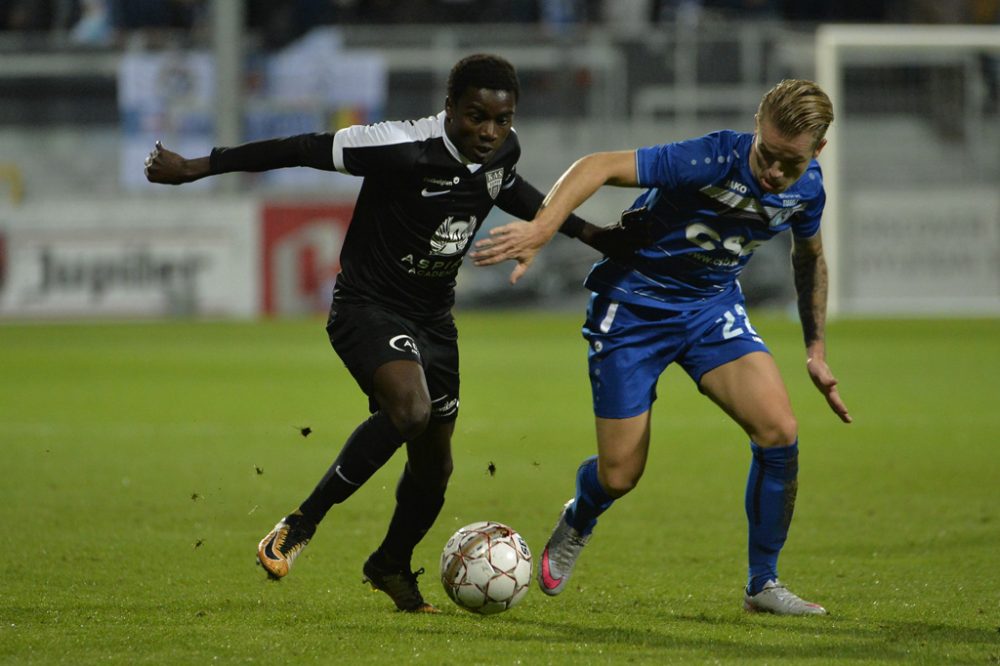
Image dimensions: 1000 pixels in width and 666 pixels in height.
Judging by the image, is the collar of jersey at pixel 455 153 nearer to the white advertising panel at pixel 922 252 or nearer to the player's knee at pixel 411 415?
the player's knee at pixel 411 415

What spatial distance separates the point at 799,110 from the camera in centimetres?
473

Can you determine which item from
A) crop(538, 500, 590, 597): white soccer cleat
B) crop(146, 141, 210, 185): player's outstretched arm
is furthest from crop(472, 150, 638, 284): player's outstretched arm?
crop(538, 500, 590, 597): white soccer cleat

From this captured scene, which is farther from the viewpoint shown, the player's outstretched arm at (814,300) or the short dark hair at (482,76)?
the player's outstretched arm at (814,300)

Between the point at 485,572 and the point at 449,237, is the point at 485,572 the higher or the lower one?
the lower one

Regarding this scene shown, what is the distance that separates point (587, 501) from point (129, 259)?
18488 millimetres

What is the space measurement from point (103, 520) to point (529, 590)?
8.26 ft

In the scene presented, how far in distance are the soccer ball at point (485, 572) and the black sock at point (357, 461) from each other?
42 cm

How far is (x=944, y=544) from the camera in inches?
252

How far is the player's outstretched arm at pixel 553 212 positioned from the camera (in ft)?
14.9

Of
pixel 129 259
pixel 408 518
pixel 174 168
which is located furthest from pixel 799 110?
pixel 129 259

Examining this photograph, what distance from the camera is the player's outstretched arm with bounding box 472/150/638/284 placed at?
14.9 ft

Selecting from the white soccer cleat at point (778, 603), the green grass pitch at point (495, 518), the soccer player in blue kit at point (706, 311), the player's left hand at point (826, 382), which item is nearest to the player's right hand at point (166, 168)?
the soccer player in blue kit at point (706, 311)

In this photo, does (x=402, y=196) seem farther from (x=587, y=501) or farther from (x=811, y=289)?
(x=811, y=289)

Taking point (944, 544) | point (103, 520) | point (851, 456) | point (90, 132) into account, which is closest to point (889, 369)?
point (851, 456)
